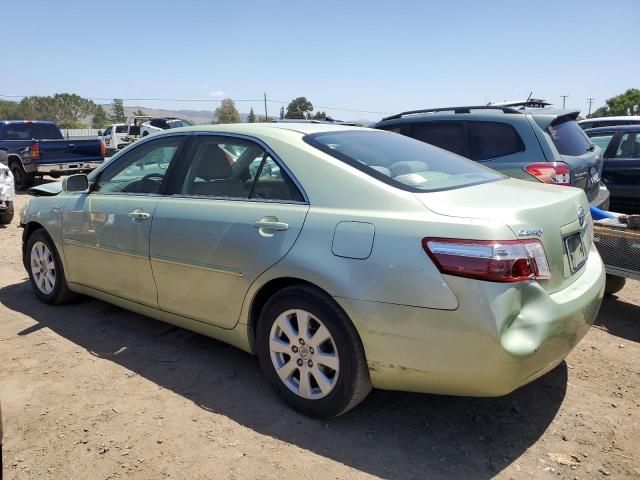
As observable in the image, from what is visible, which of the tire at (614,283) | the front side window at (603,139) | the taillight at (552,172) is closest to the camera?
the tire at (614,283)

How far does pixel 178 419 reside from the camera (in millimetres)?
2988

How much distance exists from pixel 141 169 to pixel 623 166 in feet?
22.4

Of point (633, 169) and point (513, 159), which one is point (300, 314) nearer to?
point (513, 159)

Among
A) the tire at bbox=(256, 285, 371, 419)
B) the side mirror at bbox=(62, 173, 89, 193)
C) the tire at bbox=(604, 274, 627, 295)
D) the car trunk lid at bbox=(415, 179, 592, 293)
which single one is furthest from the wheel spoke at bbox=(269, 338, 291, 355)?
the tire at bbox=(604, 274, 627, 295)

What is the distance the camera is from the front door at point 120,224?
372 cm

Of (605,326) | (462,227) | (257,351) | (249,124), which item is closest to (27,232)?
(249,124)

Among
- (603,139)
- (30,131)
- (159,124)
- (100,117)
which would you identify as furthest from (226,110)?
(603,139)

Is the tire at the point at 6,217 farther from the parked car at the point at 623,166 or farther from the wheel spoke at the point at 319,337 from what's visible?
the parked car at the point at 623,166

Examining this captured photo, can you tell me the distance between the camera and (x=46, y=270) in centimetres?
472

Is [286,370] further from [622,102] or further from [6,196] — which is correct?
[622,102]

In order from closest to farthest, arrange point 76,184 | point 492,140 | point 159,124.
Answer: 1. point 76,184
2. point 492,140
3. point 159,124

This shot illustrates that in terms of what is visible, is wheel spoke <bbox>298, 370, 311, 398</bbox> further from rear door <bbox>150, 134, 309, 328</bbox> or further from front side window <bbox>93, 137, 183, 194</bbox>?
front side window <bbox>93, 137, 183, 194</bbox>

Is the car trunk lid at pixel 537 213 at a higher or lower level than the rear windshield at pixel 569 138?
lower

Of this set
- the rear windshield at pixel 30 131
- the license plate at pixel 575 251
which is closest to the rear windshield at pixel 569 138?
the license plate at pixel 575 251
